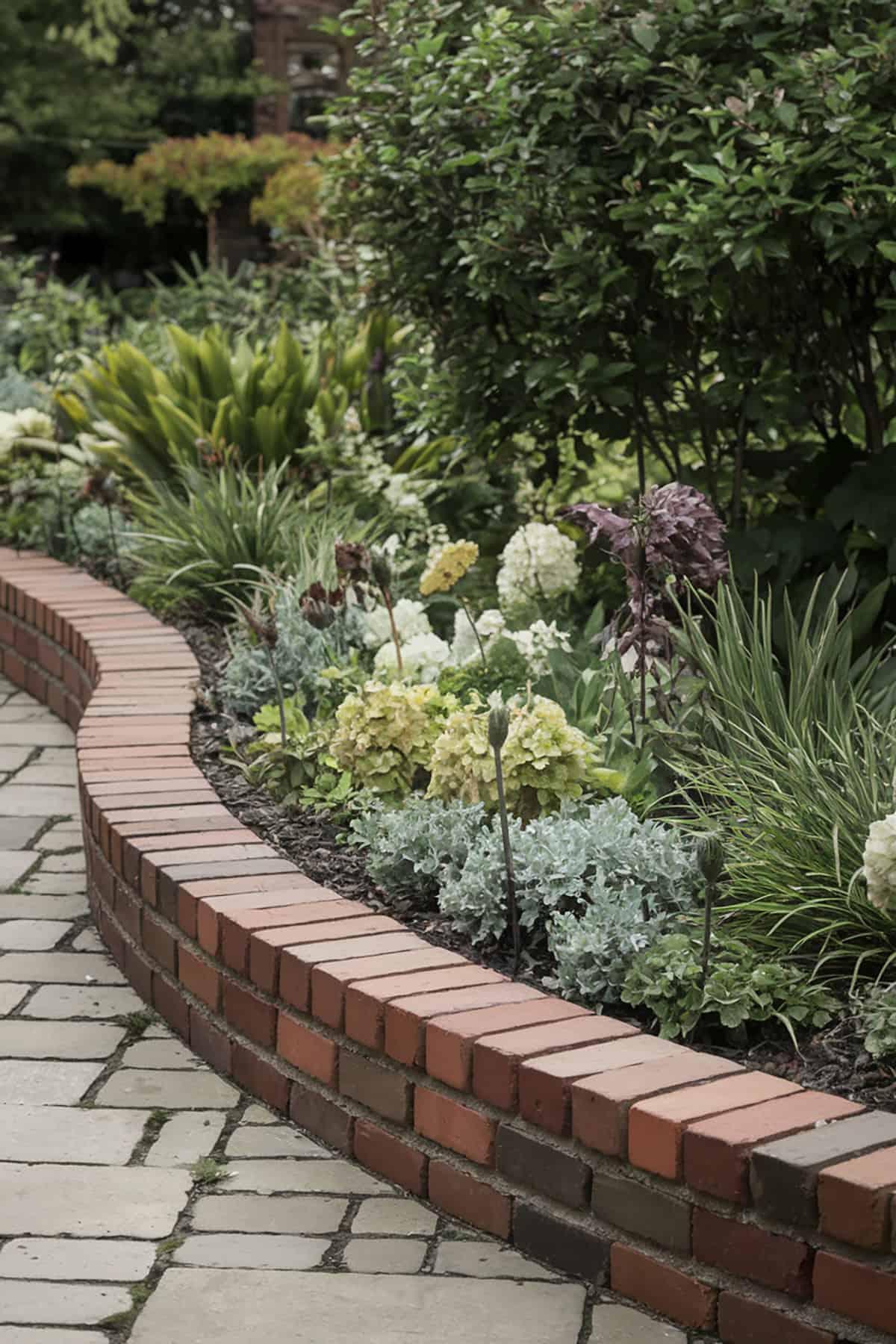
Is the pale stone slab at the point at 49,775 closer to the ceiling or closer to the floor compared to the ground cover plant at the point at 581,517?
closer to the floor

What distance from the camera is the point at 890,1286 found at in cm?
188

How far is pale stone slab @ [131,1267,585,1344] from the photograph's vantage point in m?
2.04

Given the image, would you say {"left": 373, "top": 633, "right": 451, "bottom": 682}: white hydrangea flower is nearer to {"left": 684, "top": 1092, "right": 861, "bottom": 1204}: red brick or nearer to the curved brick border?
the curved brick border

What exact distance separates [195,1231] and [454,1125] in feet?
1.25

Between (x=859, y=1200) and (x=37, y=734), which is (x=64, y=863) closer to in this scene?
(x=37, y=734)

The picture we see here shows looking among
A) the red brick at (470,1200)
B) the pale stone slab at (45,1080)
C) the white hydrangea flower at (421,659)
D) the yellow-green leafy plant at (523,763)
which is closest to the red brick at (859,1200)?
the red brick at (470,1200)

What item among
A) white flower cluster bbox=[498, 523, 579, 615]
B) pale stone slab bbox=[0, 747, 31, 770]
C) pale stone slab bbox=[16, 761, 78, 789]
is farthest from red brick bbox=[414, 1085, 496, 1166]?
pale stone slab bbox=[0, 747, 31, 770]

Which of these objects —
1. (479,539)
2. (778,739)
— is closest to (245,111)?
(479,539)

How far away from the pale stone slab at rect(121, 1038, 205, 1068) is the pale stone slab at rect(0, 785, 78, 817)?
143 cm

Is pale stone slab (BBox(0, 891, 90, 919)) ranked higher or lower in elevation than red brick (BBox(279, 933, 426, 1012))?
lower

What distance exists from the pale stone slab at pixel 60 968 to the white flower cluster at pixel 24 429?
3.54 meters

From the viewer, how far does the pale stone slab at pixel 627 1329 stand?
2037 millimetres

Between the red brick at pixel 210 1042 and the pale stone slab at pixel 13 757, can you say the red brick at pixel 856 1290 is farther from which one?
the pale stone slab at pixel 13 757

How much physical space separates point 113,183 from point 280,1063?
51.8 ft
